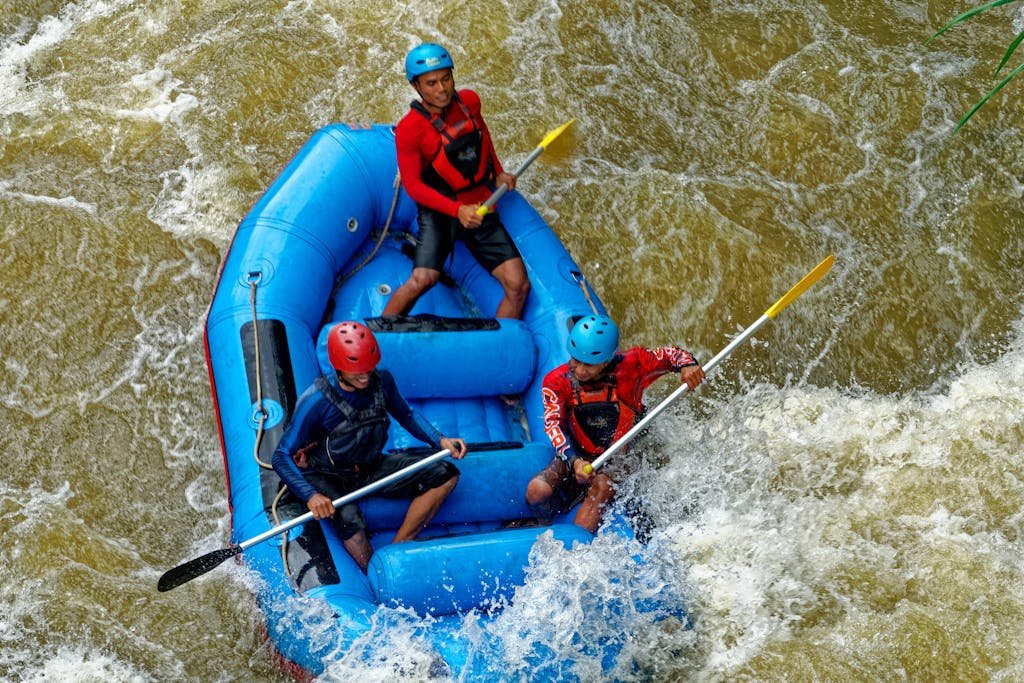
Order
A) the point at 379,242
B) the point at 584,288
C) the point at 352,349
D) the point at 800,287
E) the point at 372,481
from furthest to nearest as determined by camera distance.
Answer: the point at 379,242
the point at 584,288
the point at 800,287
the point at 372,481
the point at 352,349

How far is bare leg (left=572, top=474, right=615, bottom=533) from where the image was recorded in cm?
489

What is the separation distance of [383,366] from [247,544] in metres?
1.05

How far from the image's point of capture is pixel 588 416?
4.91m

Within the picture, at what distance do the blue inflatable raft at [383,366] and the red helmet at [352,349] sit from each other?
60 centimetres

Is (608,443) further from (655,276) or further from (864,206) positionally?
(864,206)

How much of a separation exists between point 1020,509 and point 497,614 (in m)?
2.71

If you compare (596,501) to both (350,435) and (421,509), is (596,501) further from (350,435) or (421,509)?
(350,435)

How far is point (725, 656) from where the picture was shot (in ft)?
15.6

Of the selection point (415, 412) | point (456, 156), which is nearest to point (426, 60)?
point (456, 156)

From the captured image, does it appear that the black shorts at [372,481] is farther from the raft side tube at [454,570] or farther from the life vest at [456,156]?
the life vest at [456,156]

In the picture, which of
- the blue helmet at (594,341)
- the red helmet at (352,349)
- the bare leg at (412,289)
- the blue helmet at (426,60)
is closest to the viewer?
the red helmet at (352,349)

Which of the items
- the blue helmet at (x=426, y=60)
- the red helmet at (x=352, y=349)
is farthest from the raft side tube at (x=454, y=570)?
the blue helmet at (x=426, y=60)

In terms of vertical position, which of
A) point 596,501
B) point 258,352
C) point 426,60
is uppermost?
point 426,60

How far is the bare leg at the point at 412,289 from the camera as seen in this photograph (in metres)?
5.57
